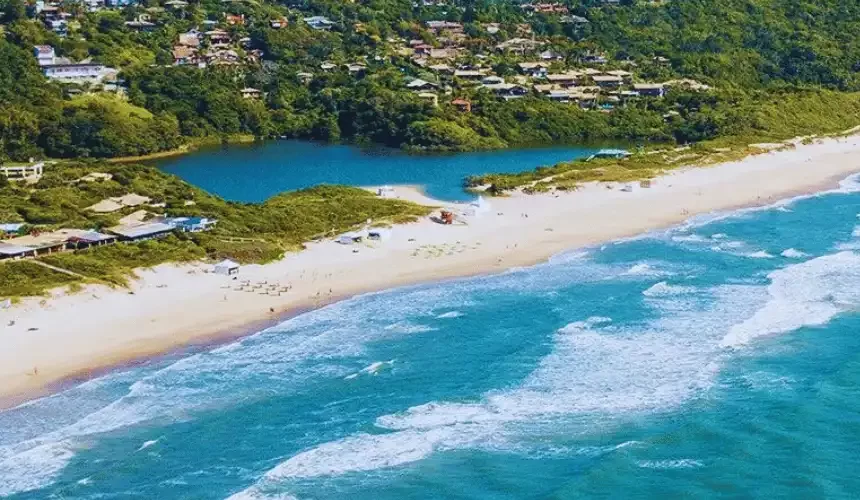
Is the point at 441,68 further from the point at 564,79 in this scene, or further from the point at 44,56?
the point at 44,56

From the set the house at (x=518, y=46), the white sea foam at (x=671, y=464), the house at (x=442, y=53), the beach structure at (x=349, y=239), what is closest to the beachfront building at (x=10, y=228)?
the beach structure at (x=349, y=239)

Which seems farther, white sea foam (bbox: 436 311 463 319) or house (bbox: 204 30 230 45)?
house (bbox: 204 30 230 45)

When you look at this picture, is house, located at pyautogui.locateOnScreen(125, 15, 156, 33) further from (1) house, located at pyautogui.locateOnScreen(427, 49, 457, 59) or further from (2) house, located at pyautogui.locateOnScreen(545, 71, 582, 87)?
(2) house, located at pyautogui.locateOnScreen(545, 71, 582, 87)

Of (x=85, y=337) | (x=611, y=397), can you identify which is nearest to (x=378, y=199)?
(x=85, y=337)

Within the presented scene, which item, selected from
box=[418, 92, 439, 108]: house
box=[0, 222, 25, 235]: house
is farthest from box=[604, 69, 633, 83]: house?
box=[0, 222, 25, 235]: house

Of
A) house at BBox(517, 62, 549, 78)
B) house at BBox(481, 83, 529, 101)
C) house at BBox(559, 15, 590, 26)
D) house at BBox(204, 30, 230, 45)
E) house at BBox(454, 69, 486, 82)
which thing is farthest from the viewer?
house at BBox(559, 15, 590, 26)

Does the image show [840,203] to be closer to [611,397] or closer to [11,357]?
[611,397]

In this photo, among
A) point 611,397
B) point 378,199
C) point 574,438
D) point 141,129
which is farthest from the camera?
point 141,129
